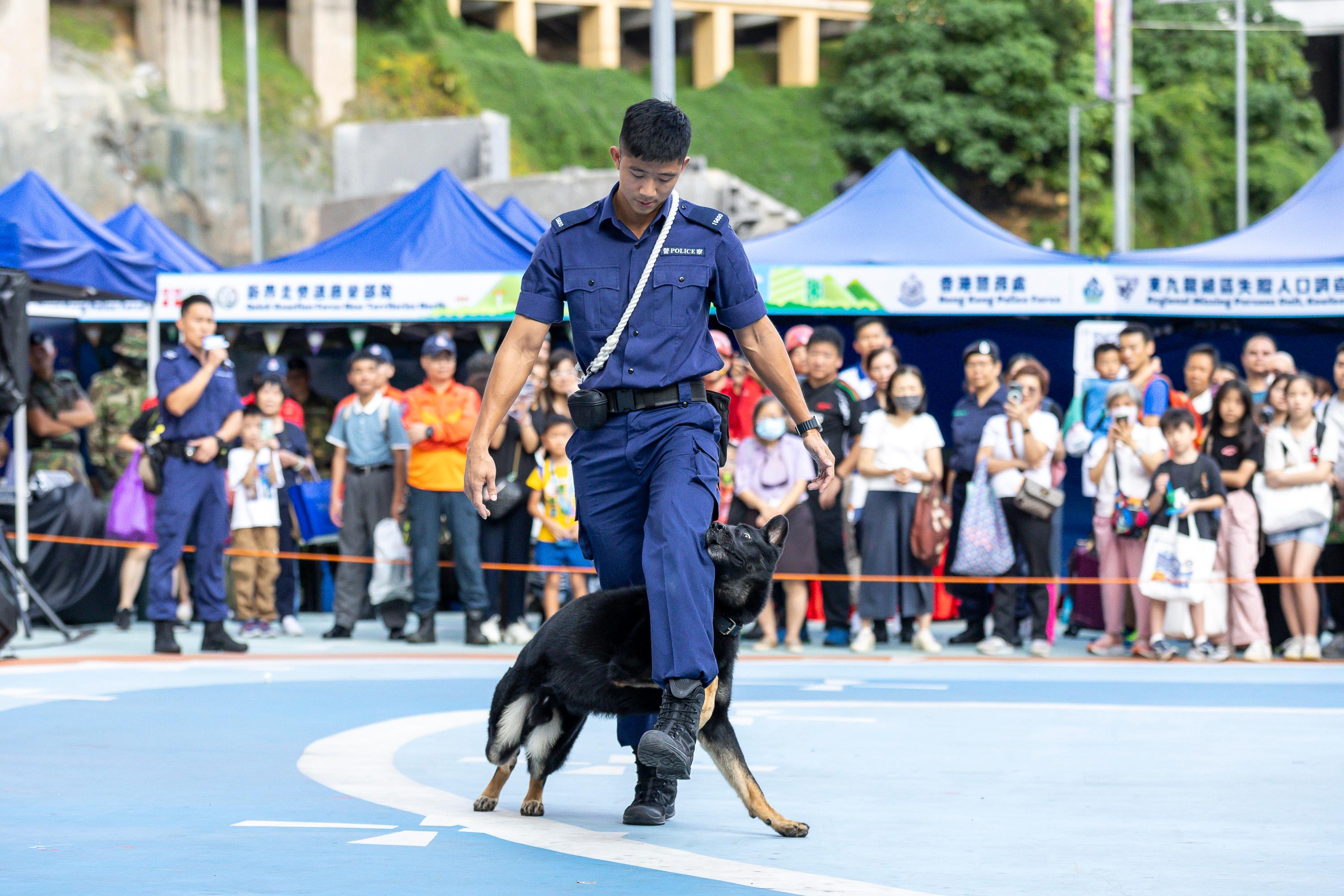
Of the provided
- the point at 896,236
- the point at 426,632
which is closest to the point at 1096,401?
the point at 896,236

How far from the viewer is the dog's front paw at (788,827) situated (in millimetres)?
4645

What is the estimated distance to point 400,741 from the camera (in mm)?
6484

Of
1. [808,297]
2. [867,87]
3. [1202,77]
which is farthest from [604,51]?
[808,297]

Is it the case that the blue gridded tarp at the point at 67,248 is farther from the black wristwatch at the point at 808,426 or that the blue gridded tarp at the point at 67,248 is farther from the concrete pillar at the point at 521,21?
the concrete pillar at the point at 521,21

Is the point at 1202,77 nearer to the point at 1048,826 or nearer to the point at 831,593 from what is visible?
the point at 831,593

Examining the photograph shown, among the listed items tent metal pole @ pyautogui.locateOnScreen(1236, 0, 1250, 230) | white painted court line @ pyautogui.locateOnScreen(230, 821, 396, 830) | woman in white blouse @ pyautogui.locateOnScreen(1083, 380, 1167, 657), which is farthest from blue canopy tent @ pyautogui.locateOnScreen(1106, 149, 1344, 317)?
tent metal pole @ pyautogui.locateOnScreen(1236, 0, 1250, 230)

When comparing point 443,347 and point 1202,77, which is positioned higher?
point 1202,77

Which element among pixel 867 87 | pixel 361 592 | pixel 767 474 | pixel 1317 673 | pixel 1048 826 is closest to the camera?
pixel 1048 826

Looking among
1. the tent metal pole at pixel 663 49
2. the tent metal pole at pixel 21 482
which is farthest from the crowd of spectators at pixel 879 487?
the tent metal pole at pixel 663 49

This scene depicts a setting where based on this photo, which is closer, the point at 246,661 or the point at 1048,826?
the point at 1048,826

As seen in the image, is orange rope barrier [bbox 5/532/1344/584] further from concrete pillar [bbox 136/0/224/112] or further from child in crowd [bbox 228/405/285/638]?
concrete pillar [bbox 136/0/224/112]

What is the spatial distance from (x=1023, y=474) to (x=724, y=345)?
7.86 ft

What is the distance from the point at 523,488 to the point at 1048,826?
21.2ft

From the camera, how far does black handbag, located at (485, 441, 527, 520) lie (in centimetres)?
1069
